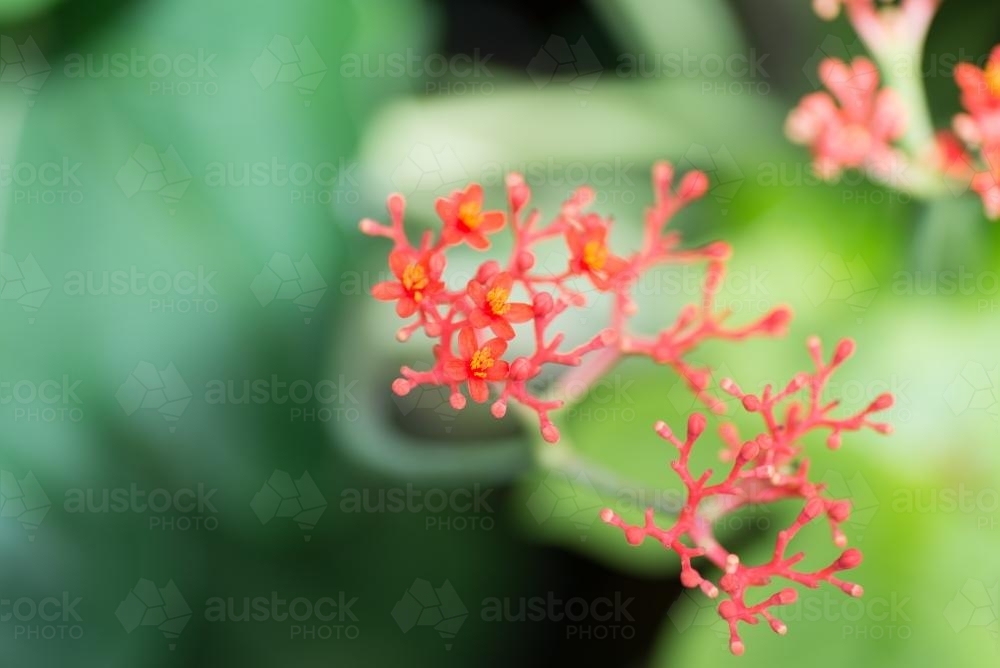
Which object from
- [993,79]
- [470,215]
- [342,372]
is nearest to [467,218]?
[470,215]

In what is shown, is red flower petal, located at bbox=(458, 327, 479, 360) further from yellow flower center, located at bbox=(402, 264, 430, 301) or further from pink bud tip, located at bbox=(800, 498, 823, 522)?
pink bud tip, located at bbox=(800, 498, 823, 522)

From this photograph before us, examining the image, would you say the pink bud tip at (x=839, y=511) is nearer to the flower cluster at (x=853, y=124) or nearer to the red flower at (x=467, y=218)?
the red flower at (x=467, y=218)

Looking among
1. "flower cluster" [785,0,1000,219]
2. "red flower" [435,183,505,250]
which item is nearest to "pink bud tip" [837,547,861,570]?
"red flower" [435,183,505,250]

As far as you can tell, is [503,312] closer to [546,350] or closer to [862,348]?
[546,350]

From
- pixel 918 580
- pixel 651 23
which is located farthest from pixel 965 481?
pixel 651 23

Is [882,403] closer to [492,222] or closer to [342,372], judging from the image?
[492,222]
